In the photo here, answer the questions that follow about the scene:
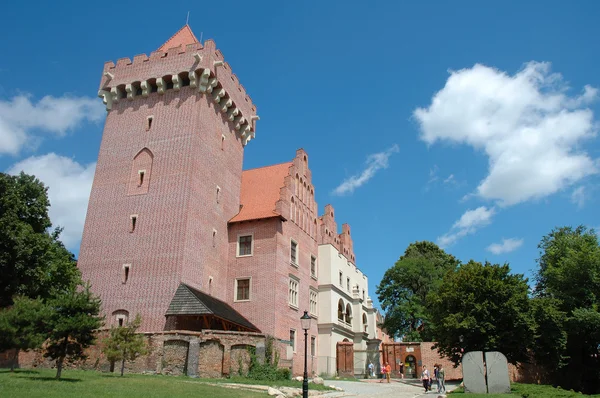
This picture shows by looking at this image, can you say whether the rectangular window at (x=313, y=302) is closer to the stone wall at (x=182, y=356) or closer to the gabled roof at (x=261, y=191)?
the gabled roof at (x=261, y=191)

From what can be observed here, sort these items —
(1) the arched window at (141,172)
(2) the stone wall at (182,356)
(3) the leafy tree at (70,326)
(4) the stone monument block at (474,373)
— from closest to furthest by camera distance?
(3) the leafy tree at (70,326)
(4) the stone monument block at (474,373)
(2) the stone wall at (182,356)
(1) the arched window at (141,172)

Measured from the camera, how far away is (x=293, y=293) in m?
36.7

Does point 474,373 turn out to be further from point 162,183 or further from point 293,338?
point 162,183

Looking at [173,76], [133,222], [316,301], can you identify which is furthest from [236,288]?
[173,76]

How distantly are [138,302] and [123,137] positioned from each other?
12163 millimetres

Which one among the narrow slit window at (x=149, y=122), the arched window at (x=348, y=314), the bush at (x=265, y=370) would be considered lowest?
the bush at (x=265, y=370)

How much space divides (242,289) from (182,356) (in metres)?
9.46

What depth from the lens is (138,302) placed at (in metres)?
29.7

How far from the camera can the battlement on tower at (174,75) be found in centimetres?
3422

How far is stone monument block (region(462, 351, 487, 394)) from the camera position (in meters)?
23.4

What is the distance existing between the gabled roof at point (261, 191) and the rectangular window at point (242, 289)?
14.6 feet

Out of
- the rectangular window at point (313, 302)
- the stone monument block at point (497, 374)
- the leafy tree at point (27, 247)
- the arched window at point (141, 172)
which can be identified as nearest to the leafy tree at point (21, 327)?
the leafy tree at point (27, 247)

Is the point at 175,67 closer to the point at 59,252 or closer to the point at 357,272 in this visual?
the point at 59,252

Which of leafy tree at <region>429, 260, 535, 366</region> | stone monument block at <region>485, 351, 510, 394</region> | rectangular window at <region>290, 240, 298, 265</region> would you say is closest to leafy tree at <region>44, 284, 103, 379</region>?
stone monument block at <region>485, 351, 510, 394</region>
